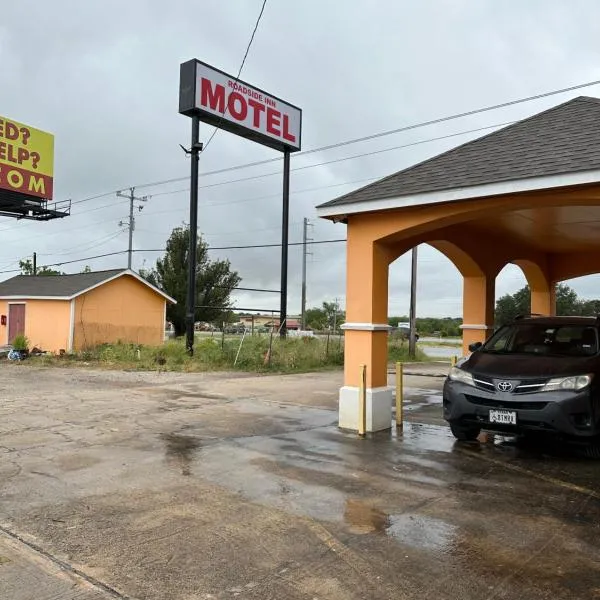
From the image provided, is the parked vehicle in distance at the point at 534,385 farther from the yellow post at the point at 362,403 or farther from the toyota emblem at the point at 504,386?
the yellow post at the point at 362,403

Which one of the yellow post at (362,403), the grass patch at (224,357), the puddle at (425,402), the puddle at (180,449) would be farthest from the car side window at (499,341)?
the grass patch at (224,357)

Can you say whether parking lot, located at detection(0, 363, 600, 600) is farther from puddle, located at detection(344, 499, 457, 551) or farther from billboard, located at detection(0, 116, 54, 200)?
billboard, located at detection(0, 116, 54, 200)

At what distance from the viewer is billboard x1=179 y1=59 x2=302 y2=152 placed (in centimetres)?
2109

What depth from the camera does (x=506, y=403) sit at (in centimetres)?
641

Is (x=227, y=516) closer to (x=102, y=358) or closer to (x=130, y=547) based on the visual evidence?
(x=130, y=547)

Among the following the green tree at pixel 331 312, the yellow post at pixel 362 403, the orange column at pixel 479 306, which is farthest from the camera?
the green tree at pixel 331 312

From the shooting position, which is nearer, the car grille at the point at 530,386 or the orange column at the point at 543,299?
the car grille at the point at 530,386

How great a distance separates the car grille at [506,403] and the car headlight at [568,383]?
7.5 inches

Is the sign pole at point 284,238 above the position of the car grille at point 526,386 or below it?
above

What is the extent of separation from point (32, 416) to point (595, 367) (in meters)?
8.39

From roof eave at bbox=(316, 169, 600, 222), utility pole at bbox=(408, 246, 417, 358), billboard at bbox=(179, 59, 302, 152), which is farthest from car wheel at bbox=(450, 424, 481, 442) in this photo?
utility pole at bbox=(408, 246, 417, 358)

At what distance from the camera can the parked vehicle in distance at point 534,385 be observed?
6121mm

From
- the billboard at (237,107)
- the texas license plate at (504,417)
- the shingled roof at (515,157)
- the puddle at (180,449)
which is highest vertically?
the billboard at (237,107)

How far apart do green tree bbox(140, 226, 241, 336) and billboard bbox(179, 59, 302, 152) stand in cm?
1711
